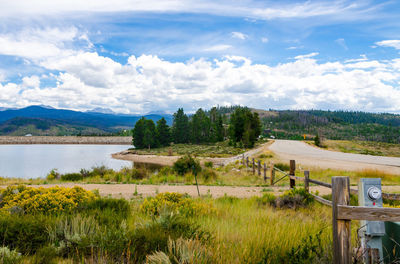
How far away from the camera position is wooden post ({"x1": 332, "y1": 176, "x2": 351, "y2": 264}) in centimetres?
326

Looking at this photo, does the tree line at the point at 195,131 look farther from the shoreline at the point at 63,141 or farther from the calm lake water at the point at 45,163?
the shoreline at the point at 63,141

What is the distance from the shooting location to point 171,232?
4.51 m

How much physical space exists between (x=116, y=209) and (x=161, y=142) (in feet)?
252

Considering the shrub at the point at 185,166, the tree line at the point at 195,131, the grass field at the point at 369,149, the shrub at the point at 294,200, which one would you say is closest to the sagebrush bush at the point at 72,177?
the shrub at the point at 185,166

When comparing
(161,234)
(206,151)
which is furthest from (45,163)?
(161,234)

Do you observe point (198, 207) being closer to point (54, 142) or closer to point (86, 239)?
point (86, 239)

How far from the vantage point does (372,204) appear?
3.67m

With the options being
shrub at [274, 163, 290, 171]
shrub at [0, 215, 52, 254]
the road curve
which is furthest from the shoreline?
shrub at [0, 215, 52, 254]

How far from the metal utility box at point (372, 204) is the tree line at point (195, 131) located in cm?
5514

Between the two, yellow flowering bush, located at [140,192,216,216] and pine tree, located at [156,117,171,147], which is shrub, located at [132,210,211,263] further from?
pine tree, located at [156,117,171,147]

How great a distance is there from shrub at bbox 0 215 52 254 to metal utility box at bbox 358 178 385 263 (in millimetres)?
4978

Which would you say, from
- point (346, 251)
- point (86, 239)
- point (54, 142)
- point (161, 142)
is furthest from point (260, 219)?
point (54, 142)

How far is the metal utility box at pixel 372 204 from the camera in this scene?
362cm

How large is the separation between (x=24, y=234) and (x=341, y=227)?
4.98 metres
